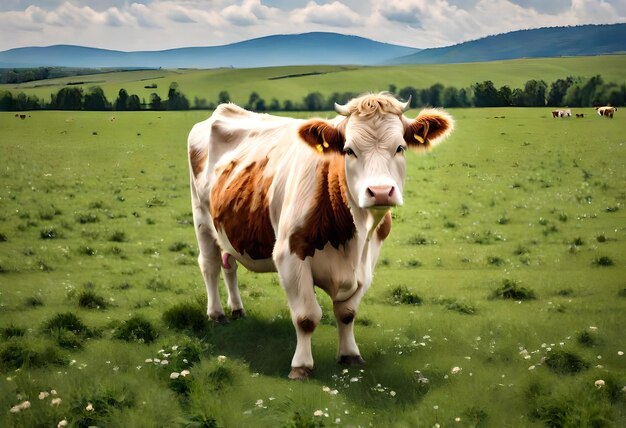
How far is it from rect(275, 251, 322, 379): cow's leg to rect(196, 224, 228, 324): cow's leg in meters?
2.29

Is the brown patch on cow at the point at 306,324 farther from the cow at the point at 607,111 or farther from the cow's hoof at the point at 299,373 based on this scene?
the cow at the point at 607,111

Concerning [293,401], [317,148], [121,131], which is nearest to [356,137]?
[317,148]

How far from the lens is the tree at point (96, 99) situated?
36297 millimetres

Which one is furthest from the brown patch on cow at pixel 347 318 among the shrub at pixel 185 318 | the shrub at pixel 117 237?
the shrub at pixel 117 237

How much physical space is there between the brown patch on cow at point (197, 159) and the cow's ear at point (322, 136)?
3.10 m

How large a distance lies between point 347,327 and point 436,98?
1136 inches

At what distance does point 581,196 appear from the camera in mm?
16547

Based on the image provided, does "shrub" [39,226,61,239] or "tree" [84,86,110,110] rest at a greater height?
"tree" [84,86,110,110]

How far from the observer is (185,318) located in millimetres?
8719

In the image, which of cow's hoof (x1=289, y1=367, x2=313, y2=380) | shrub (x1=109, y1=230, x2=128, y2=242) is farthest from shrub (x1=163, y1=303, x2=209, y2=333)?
shrub (x1=109, y1=230, x2=128, y2=242)

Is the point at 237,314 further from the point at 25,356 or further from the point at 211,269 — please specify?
the point at 25,356

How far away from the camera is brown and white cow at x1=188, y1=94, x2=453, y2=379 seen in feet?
19.4

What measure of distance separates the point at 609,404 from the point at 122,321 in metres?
6.02

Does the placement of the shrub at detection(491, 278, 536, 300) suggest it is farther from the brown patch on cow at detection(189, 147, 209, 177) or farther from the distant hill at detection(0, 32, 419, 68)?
the distant hill at detection(0, 32, 419, 68)
